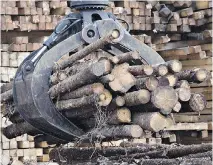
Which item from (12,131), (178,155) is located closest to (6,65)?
(12,131)

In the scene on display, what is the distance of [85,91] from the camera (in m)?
7.01

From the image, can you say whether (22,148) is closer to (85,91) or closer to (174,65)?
(85,91)

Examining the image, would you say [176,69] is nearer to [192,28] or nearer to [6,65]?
[6,65]

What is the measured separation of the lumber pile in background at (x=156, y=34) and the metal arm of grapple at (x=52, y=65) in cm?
298

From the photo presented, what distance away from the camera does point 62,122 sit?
296 inches

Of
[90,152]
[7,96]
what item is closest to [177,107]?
[90,152]

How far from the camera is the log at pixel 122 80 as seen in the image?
673cm

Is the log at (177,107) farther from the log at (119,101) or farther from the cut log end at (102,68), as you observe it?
the cut log end at (102,68)

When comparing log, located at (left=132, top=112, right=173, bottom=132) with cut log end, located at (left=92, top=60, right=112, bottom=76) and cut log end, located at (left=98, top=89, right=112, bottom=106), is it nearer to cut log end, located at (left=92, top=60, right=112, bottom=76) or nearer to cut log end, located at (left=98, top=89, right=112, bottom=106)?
cut log end, located at (left=98, top=89, right=112, bottom=106)

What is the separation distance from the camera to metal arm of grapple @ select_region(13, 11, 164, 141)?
7.44m

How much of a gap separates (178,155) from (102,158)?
2.83ft

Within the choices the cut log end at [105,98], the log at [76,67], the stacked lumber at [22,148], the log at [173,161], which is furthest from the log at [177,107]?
the stacked lumber at [22,148]


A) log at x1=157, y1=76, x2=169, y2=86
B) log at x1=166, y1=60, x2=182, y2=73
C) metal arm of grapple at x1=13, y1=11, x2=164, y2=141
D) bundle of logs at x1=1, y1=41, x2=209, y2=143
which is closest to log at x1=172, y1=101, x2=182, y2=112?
bundle of logs at x1=1, y1=41, x2=209, y2=143

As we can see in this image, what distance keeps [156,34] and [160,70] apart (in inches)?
206
